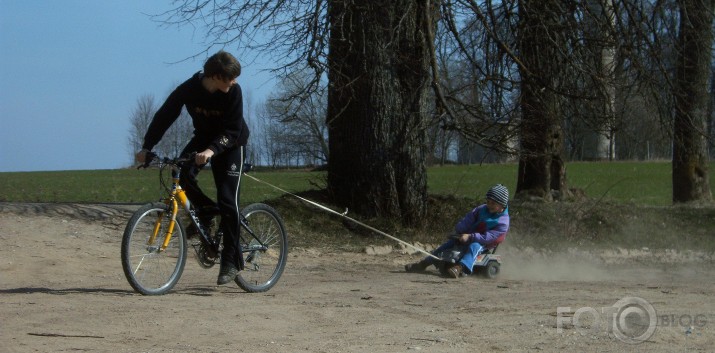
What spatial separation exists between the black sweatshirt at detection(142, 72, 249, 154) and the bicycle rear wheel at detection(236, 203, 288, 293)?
890 mm

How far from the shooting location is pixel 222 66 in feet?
24.1

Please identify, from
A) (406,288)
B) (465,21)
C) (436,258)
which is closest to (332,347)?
(406,288)

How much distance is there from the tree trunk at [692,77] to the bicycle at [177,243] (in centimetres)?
752

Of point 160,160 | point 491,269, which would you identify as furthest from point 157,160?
point 491,269

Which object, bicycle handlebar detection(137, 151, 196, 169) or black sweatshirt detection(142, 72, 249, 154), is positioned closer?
bicycle handlebar detection(137, 151, 196, 169)

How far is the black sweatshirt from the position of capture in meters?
7.60

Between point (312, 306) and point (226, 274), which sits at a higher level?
point (226, 274)

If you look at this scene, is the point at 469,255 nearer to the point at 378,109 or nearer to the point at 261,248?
the point at 261,248

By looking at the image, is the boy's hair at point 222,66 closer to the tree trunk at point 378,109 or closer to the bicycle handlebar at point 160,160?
the bicycle handlebar at point 160,160

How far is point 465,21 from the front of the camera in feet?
41.5

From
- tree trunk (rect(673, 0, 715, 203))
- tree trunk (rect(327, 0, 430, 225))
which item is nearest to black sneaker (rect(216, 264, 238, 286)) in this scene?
tree trunk (rect(327, 0, 430, 225))

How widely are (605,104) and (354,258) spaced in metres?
4.25

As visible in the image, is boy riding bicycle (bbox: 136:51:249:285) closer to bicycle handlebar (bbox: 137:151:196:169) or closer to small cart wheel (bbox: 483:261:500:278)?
bicycle handlebar (bbox: 137:151:196:169)

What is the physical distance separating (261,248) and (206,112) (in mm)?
1469
